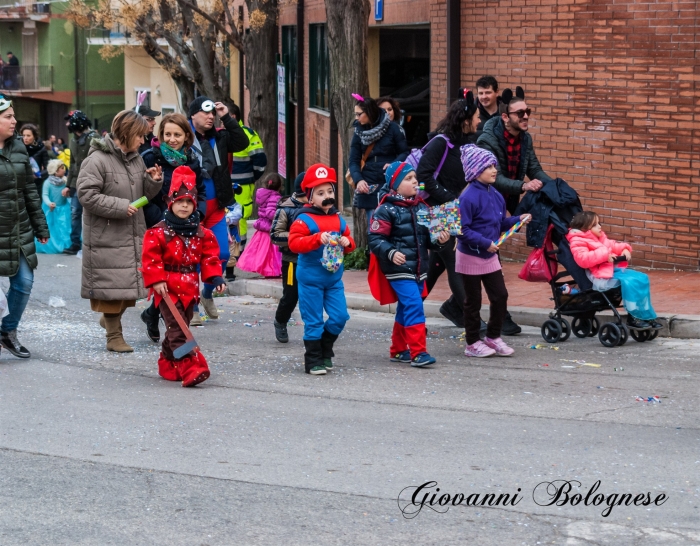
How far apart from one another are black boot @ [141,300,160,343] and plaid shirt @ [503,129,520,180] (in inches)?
126

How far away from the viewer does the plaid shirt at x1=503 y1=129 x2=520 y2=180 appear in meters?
9.56

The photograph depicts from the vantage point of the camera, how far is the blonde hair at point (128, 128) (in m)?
8.69

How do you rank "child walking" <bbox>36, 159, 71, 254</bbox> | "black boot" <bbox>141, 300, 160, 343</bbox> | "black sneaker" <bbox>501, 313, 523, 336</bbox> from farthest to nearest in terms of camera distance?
"child walking" <bbox>36, 159, 71, 254</bbox> → "black sneaker" <bbox>501, 313, 523, 336</bbox> → "black boot" <bbox>141, 300, 160, 343</bbox>

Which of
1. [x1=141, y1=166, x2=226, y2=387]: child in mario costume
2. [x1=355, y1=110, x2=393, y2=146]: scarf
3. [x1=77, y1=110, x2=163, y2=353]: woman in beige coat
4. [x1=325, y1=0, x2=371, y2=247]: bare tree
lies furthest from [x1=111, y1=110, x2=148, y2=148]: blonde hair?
[x1=325, y1=0, x2=371, y2=247]: bare tree

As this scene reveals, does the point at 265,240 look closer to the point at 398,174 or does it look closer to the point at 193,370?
the point at 398,174

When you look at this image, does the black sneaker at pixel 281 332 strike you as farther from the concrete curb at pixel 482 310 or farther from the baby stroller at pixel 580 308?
the baby stroller at pixel 580 308

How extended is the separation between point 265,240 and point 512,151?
2.93 meters

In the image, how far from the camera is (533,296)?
11.0 m

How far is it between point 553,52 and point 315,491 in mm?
8652

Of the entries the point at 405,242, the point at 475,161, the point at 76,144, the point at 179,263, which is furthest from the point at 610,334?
the point at 76,144

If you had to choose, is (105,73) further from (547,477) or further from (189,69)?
(547,477)

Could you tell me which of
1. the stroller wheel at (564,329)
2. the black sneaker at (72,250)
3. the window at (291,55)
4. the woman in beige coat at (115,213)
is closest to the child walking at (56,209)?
the black sneaker at (72,250)

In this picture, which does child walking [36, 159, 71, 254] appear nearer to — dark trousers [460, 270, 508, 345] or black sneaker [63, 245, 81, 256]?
black sneaker [63, 245, 81, 256]

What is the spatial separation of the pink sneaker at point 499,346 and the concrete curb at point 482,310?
131cm
